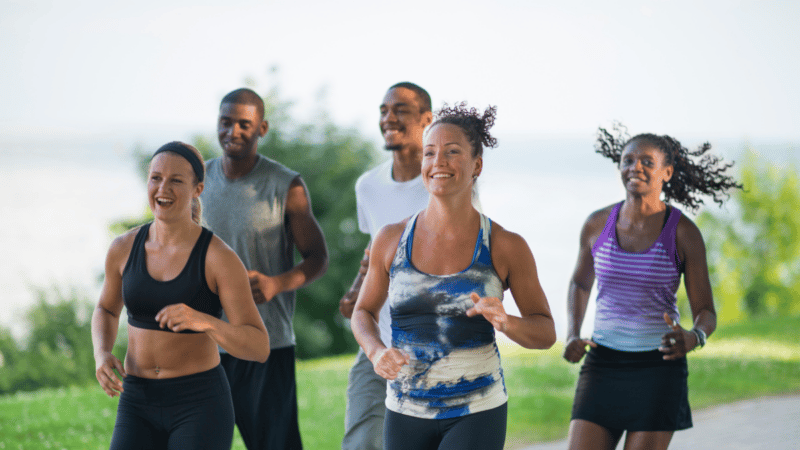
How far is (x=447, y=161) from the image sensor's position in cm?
260

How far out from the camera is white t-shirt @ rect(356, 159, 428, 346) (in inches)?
149

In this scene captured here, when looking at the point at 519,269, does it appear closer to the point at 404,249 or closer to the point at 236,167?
the point at 404,249

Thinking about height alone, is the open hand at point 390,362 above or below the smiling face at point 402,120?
below

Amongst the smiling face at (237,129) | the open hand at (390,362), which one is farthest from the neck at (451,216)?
the smiling face at (237,129)

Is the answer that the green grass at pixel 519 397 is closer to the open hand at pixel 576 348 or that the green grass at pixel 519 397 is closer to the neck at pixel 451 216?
the open hand at pixel 576 348

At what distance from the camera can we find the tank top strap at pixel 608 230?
3.60 metres

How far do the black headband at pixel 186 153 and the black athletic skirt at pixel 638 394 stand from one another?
191 centimetres

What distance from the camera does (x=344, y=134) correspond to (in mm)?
25344

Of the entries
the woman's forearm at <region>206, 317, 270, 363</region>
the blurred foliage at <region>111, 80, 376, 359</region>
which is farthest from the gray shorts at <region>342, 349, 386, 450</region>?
the blurred foliage at <region>111, 80, 376, 359</region>

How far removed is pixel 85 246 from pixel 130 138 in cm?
436

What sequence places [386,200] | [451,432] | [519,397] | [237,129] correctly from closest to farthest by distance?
1. [451,432]
2. [386,200]
3. [237,129]
4. [519,397]

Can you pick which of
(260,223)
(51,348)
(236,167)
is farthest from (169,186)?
(51,348)

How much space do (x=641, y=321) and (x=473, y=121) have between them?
1.30 metres

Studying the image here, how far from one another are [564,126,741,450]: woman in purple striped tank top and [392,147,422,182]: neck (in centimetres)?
95
